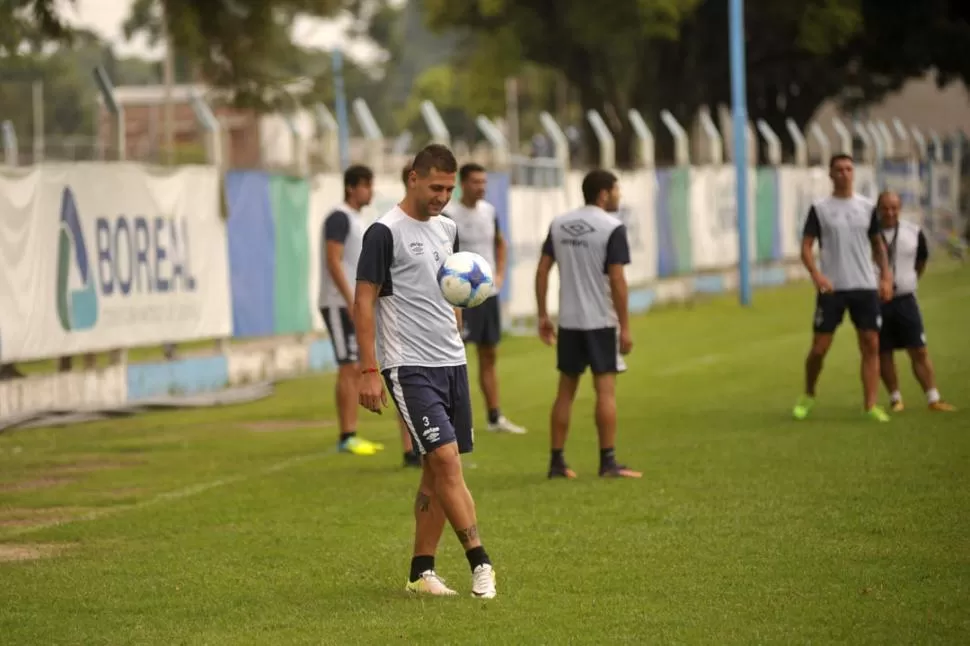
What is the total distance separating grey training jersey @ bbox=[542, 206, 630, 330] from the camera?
12008mm

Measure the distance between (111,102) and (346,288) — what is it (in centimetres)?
596

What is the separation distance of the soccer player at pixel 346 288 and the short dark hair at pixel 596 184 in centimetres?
197

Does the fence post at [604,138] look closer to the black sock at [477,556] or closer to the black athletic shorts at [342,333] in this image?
the black athletic shorts at [342,333]

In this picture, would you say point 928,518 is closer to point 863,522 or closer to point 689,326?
point 863,522

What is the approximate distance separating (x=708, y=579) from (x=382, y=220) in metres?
2.30

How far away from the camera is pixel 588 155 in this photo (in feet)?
159

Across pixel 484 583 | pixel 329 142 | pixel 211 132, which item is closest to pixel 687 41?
pixel 329 142

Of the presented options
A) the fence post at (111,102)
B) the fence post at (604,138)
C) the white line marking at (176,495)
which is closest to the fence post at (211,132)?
the fence post at (111,102)

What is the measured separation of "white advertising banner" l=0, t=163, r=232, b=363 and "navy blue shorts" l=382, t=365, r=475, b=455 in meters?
8.68

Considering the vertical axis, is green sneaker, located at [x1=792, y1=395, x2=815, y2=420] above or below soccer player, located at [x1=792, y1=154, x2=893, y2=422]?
below

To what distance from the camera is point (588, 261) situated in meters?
12.1

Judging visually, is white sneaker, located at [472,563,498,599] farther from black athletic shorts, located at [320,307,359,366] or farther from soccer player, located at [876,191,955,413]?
soccer player, located at [876,191,955,413]

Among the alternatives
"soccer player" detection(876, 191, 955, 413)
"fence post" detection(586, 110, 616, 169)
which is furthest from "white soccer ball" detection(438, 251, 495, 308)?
"fence post" detection(586, 110, 616, 169)

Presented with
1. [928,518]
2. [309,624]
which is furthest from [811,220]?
[309,624]
